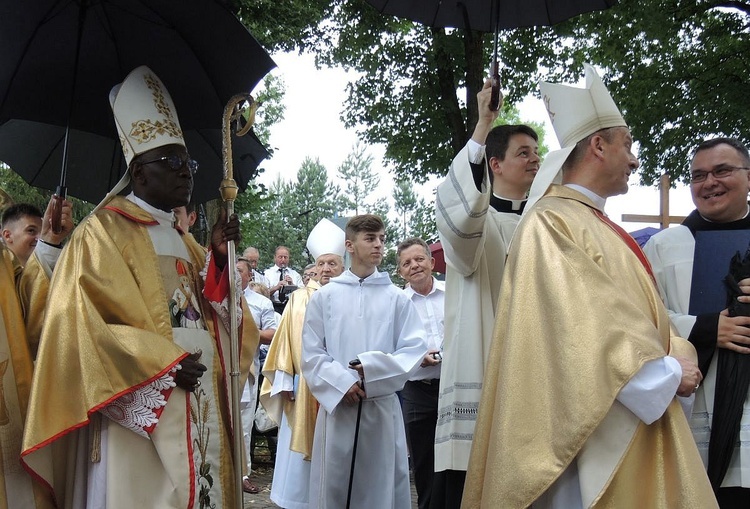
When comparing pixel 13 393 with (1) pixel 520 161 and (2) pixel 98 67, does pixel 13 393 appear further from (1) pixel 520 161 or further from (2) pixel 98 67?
(1) pixel 520 161

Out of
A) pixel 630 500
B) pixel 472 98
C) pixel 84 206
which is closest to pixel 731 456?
pixel 630 500

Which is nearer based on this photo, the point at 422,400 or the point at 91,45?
the point at 91,45

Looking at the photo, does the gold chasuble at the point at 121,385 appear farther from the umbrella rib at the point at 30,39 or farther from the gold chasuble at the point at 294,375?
the gold chasuble at the point at 294,375

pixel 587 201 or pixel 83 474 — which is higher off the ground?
pixel 587 201

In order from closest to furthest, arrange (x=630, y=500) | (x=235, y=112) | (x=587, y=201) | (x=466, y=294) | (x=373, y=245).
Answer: (x=630, y=500) < (x=587, y=201) < (x=466, y=294) < (x=235, y=112) < (x=373, y=245)

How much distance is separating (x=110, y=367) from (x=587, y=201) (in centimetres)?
220

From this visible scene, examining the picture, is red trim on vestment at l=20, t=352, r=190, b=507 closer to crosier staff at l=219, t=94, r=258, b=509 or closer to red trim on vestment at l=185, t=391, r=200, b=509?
red trim on vestment at l=185, t=391, r=200, b=509

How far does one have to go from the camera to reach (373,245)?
606cm

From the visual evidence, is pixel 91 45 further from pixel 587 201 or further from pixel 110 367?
pixel 587 201

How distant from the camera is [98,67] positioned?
457 centimetres

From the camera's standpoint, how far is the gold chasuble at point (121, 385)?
11.6ft

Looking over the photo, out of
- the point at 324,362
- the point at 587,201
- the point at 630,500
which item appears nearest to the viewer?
the point at 630,500

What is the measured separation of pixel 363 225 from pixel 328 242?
239cm

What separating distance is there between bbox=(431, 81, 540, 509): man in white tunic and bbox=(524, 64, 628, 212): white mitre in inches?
10.7
